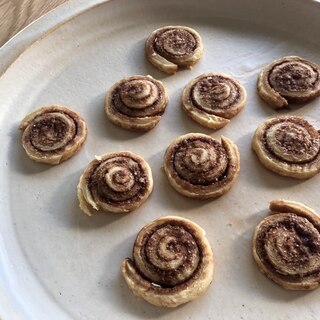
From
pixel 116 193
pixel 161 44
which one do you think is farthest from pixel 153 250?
pixel 161 44

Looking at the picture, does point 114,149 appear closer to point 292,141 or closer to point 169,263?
point 169,263

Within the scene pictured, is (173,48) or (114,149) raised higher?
(173,48)

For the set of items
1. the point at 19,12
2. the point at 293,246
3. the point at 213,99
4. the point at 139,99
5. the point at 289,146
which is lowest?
the point at 293,246

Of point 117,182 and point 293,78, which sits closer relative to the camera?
point 117,182

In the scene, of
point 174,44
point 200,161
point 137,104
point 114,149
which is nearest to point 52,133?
point 114,149

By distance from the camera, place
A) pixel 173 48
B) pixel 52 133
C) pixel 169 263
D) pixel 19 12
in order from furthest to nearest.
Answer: pixel 19 12 → pixel 173 48 → pixel 52 133 → pixel 169 263

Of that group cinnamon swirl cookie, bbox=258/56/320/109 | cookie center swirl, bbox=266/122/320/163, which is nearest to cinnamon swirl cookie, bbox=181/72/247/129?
cinnamon swirl cookie, bbox=258/56/320/109

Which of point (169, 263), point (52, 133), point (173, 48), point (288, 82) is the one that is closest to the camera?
point (169, 263)
